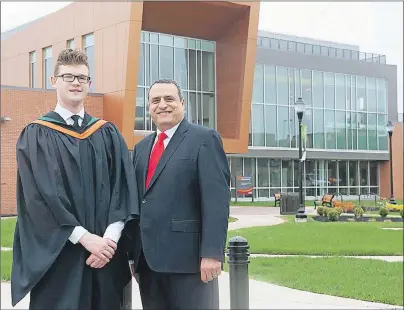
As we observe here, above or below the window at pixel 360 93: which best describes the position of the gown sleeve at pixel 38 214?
below

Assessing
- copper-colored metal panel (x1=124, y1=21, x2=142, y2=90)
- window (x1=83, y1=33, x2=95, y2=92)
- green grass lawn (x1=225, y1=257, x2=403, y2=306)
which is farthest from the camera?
window (x1=83, y1=33, x2=95, y2=92)

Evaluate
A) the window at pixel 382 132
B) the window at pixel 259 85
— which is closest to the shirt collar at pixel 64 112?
the window at pixel 259 85

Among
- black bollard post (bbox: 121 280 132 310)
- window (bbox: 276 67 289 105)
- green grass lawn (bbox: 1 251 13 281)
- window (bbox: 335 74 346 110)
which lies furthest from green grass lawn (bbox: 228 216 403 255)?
window (bbox: 335 74 346 110)

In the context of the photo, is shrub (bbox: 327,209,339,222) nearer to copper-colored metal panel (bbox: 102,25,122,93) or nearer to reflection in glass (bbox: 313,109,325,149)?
copper-colored metal panel (bbox: 102,25,122,93)

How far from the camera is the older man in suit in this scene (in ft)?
11.1

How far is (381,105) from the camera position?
42.3m

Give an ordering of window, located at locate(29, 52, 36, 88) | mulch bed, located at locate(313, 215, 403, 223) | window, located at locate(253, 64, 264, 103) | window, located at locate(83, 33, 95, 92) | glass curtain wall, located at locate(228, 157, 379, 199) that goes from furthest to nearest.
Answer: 1. glass curtain wall, located at locate(228, 157, 379, 199)
2. window, located at locate(253, 64, 264, 103)
3. window, located at locate(29, 52, 36, 88)
4. window, located at locate(83, 33, 95, 92)
5. mulch bed, located at locate(313, 215, 403, 223)

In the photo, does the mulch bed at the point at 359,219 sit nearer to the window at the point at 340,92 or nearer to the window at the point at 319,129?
the window at the point at 319,129

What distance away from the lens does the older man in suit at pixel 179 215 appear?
340 cm

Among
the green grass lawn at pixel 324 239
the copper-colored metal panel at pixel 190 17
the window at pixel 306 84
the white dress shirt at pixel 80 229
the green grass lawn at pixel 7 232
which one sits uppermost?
the copper-colored metal panel at pixel 190 17

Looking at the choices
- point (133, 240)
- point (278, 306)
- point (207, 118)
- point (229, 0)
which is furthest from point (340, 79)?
point (133, 240)

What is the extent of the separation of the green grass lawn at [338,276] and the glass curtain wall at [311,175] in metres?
23.2

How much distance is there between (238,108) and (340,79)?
562 inches

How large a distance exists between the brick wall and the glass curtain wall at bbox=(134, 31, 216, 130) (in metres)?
4.95
